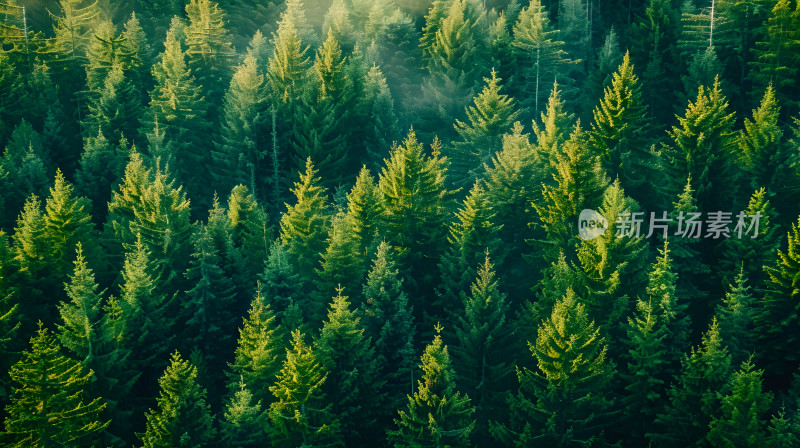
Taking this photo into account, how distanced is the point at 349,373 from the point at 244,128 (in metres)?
20.2

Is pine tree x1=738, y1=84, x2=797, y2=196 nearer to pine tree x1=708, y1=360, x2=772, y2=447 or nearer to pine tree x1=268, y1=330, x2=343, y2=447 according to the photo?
pine tree x1=708, y1=360, x2=772, y2=447

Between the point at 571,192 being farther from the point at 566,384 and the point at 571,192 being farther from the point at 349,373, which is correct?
the point at 349,373

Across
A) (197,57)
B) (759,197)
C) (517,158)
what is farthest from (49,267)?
(759,197)

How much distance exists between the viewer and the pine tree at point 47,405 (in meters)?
28.3

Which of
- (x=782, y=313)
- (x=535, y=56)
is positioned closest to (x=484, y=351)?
(x=782, y=313)

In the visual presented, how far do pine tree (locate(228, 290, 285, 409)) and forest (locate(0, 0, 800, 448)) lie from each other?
0.15m

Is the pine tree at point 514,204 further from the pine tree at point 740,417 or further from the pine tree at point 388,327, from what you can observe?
the pine tree at point 740,417

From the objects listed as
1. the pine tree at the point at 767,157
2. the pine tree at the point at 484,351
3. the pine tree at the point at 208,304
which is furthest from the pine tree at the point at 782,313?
the pine tree at the point at 208,304

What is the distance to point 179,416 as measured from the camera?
27.8 m

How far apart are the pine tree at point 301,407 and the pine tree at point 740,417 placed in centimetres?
1545

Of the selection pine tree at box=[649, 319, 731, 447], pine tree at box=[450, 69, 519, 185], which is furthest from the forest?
pine tree at box=[450, 69, 519, 185]

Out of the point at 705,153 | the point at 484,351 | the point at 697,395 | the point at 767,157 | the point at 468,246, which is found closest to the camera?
the point at 697,395

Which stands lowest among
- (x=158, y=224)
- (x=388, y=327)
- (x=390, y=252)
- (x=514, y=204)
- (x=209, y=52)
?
(x=388, y=327)

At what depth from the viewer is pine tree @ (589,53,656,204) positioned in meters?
36.3
